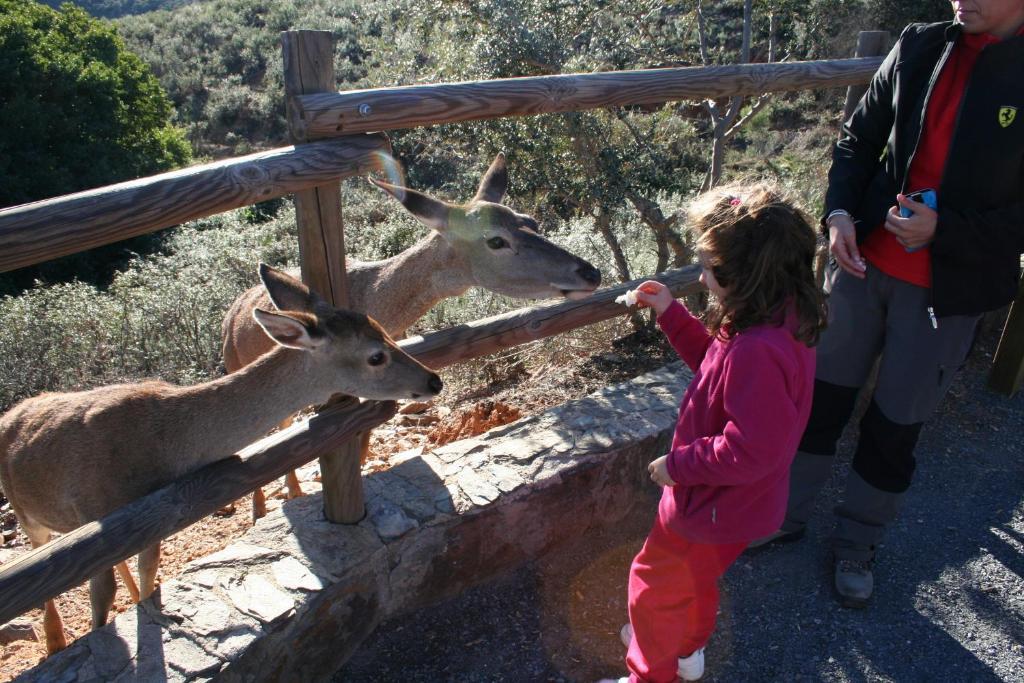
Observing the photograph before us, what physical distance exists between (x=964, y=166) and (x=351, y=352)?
9.03ft

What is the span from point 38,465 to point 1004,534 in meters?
5.07

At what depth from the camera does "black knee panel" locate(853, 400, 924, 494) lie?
151 inches

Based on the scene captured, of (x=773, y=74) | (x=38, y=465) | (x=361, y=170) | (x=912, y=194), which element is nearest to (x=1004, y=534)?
(x=912, y=194)

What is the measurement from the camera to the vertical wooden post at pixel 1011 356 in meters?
5.96

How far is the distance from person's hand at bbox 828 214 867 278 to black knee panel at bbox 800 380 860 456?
2.24 feet

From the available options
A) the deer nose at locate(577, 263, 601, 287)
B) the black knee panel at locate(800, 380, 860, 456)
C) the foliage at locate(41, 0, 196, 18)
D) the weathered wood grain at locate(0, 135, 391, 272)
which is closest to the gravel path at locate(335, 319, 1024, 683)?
the black knee panel at locate(800, 380, 860, 456)

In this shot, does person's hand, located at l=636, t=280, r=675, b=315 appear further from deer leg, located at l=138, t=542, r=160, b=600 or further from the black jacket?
deer leg, located at l=138, t=542, r=160, b=600

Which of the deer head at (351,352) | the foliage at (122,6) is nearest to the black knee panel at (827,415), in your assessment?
the deer head at (351,352)

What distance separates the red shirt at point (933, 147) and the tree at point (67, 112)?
1509 cm

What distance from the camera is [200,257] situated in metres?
10.6

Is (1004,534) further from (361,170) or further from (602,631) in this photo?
(361,170)

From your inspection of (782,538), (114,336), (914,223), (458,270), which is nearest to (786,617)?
(782,538)

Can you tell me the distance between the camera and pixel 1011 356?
603 centimetres

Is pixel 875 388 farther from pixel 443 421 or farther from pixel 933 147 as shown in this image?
pixel 443 421
